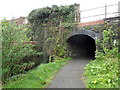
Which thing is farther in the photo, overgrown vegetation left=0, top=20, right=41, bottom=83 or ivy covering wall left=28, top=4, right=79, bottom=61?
ivy covering wall left=28, top=4, right=79, bottom=61

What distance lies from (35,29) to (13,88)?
675cm

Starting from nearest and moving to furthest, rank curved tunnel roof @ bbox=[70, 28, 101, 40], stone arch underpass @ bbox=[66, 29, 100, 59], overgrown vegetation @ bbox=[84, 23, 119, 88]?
1. overgrown vegetation @ bbox=[84, 23, 119, 88]
2. curved tunnel roof @ bbox=[70, 28, 101, 40]
3. stone arch underpass @ bbox=[66, 29, 100, 59]

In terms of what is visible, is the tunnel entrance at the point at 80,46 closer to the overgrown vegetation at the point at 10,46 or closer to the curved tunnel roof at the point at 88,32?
the curved tunnel roof at the point at 88,32

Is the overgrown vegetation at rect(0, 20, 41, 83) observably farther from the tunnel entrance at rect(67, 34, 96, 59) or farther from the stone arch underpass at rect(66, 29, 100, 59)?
the tunnel entrance at rect(67, 34, 96, 59)

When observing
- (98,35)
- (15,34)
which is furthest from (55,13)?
(15,34)

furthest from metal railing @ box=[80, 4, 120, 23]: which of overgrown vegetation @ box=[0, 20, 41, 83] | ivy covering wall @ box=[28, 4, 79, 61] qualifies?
overgrown vegetation @ box=[0, 20, 41, 83]

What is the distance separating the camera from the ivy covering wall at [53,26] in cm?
788

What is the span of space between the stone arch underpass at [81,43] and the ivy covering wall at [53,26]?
0.70m

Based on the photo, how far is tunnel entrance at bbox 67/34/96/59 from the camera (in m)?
8.73

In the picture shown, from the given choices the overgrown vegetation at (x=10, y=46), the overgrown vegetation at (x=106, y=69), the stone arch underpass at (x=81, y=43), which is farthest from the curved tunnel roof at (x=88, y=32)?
the overgrown vegetation at (x=10, y=46)

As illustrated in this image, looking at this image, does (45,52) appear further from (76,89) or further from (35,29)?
(76,89)

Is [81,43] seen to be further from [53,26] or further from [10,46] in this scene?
[10,46]

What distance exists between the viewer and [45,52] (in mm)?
8359

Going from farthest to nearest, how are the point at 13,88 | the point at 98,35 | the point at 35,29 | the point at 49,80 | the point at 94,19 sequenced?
the point at 35,29, the point at 94,19, the point at 98,35, the point at 49,80, the point at 13,88
